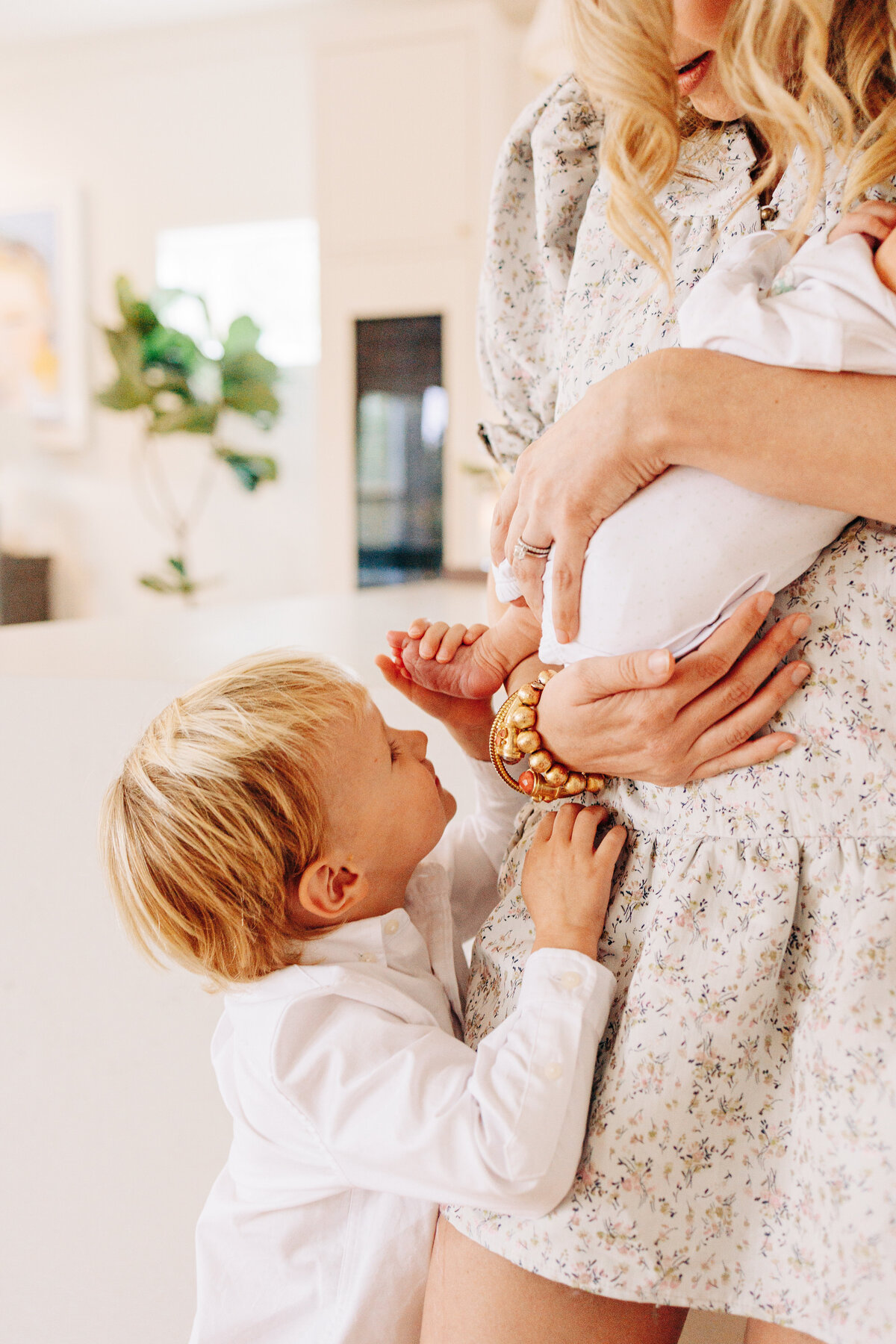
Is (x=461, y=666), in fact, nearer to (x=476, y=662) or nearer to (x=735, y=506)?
(x=476, y=662)

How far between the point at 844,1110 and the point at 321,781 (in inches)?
16.2

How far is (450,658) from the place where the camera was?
917 mm

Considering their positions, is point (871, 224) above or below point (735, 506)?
above

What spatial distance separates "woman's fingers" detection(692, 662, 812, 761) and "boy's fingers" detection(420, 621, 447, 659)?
0.98 feet

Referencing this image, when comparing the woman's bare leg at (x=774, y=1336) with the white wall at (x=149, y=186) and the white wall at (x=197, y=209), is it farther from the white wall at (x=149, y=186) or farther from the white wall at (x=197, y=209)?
the white wall at (x=149, y=186)

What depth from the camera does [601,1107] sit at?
0.68m

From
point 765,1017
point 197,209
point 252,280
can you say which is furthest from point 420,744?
point 197,209

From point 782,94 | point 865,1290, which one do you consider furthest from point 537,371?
point 865,1290

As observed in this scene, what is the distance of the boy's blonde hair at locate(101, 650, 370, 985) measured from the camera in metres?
0.78

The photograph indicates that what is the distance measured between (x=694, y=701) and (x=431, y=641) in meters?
0.30

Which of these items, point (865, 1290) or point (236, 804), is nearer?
point (865, 1290)

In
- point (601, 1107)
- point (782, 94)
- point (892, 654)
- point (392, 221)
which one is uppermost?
point (392, 221)

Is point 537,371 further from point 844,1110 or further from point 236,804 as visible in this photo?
Result: point 844,1110

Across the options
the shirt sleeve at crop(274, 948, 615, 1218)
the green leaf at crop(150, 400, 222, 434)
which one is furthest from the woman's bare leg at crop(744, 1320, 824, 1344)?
the green leaf at crop(150, 400, 222, 434)
